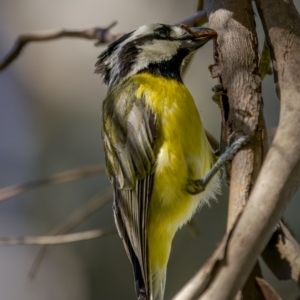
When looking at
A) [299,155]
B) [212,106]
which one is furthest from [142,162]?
[212,106]

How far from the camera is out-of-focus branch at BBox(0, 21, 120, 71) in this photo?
8.50ft

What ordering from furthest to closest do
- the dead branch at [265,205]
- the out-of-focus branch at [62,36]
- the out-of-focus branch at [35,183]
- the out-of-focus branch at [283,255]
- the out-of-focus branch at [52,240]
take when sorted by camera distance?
Answer: 1. the out-of-focus branch at [62,36]
2. the out-of-focus branch at [35,183]
3. the out-of-focus branch at [52,240]
4. the out-of-focus branch at [283,255]
5. the dead branch at [265,205]

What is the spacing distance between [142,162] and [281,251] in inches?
28.3

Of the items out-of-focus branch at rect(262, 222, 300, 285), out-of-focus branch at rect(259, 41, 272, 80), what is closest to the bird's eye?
out-of-focus branch at rect(259, 41, 272, 80)

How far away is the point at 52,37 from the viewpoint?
8.89ft

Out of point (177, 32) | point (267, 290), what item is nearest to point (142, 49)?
point (177, 32)

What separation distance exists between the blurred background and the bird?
143cm

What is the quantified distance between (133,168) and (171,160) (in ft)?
0.46

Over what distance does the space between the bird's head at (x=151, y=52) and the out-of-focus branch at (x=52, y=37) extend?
144mm

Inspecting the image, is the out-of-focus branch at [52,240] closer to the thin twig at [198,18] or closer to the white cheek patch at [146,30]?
the white cheek patch at [146,30]

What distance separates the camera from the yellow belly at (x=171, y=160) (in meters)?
2.25

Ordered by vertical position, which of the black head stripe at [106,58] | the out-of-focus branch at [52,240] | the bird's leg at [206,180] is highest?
the black head stripe at [106,58]

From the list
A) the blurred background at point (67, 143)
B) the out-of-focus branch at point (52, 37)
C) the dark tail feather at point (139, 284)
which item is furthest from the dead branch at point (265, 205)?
the blurred background at point (67, 143)

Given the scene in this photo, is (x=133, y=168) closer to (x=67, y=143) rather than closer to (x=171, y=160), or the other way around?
(x=171, y=160)
